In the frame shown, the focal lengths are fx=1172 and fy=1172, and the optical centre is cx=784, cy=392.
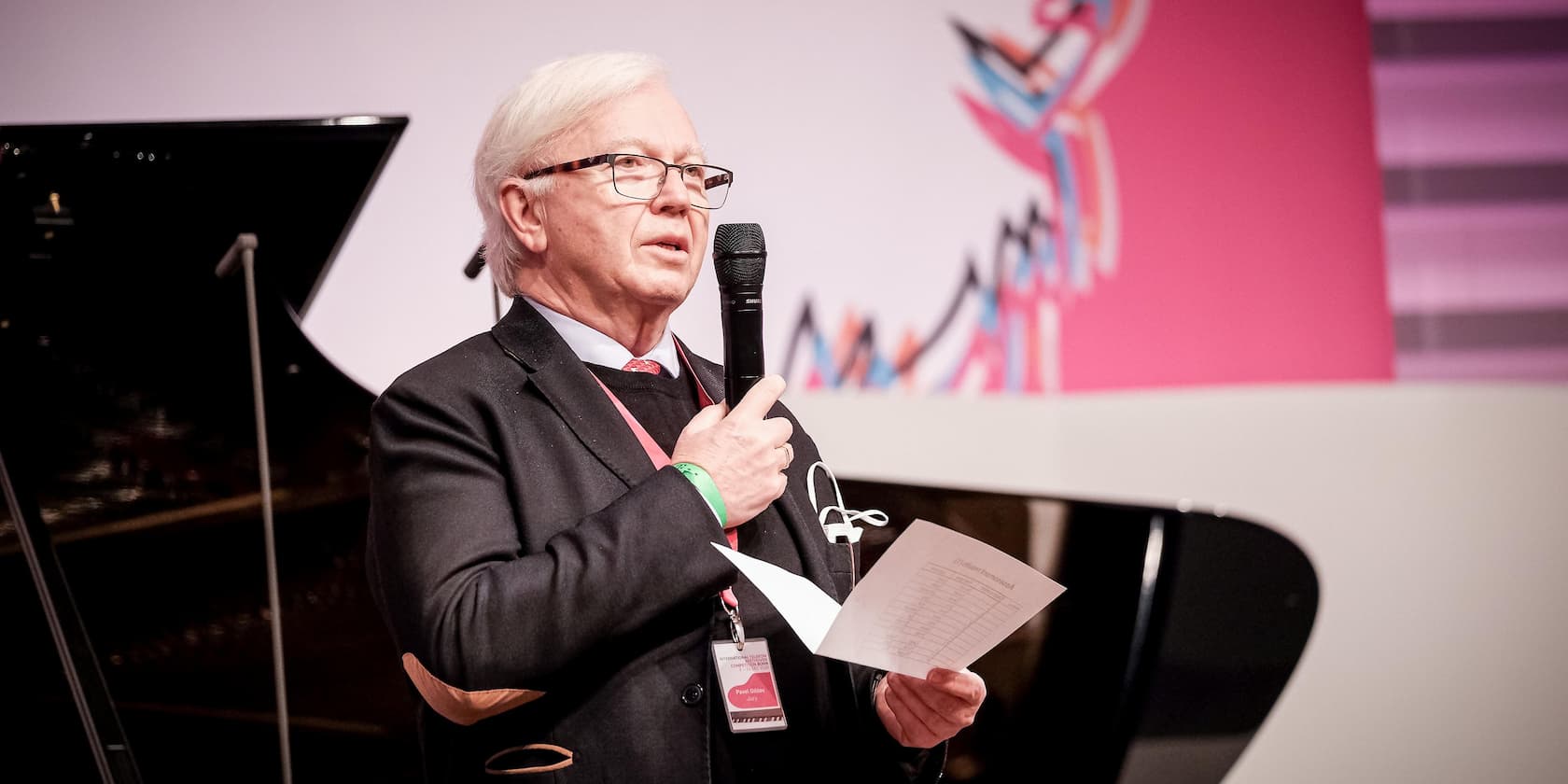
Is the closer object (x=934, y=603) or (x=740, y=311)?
(x=934, y=603)

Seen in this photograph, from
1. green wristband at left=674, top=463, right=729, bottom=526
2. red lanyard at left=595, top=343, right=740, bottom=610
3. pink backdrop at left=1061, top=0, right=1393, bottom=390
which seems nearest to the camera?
green wristband at left=674, top=463, right=729, bottom=526

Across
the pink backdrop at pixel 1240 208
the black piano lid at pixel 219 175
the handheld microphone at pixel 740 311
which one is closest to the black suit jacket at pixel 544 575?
the handheld microphone at pixel 740 311

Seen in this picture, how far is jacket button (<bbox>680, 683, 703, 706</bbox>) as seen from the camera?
1.11 meters

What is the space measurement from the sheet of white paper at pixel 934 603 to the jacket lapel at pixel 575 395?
27 centimetres

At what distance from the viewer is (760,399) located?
Result: 1.11 metres

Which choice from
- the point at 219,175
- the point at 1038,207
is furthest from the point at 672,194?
the point at 1038,207

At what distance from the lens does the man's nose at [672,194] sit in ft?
4.03

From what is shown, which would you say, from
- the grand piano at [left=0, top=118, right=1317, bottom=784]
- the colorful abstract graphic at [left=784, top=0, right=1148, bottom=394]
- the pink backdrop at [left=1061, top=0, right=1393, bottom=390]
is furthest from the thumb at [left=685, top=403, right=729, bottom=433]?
the pink backdrop at [left=1061, top=0, right=1393, bottom=390]

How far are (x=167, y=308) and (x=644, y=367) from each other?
1440 mm

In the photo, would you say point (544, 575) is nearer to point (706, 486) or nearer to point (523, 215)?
point (706, 486)

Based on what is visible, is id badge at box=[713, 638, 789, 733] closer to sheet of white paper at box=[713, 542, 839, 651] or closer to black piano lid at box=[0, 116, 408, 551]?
sheet of white paper at box=[713, 542, 839, 651]

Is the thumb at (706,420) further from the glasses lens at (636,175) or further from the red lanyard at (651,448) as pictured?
the glasses lens at (636,175)

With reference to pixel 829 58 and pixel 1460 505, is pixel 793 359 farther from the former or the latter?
pixel 1460 505

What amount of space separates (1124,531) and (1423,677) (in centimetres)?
172
